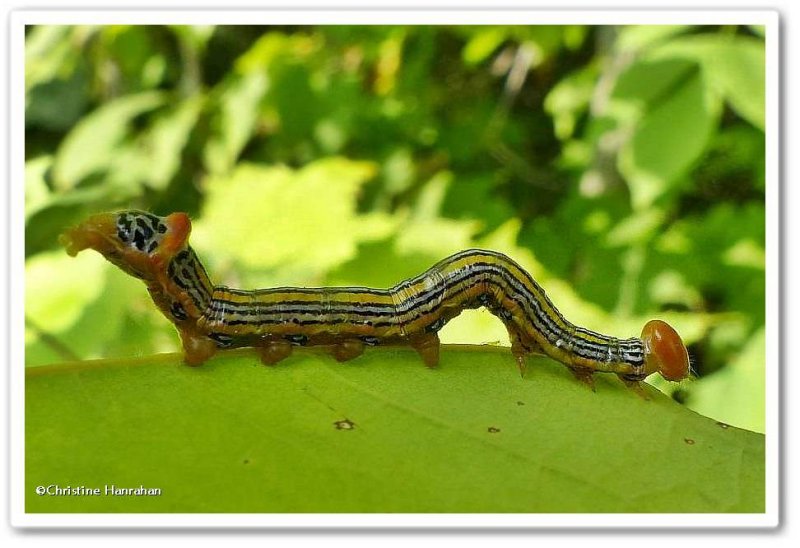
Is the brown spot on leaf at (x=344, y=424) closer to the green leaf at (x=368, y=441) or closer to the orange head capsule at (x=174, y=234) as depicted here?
the green leaf at (x=368, y=441)

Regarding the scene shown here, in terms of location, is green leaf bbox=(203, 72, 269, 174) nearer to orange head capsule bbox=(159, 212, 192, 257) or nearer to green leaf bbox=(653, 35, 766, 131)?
orange head capsule bbox=(159, 212, 192, 257)

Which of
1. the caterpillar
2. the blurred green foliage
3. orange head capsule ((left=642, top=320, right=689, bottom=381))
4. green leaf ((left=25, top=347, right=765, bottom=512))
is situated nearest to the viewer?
green leaf ((left=25, top=347, right=765, bottom=512))

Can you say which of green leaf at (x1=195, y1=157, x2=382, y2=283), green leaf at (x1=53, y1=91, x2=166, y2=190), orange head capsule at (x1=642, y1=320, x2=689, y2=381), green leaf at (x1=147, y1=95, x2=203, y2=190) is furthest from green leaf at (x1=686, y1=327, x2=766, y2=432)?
green leaf at (x1=53, y1=91, x2=166, y2=190)

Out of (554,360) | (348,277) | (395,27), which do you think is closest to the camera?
(554,360)

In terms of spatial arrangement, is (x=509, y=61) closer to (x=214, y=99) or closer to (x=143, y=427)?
(x=214, y=99)

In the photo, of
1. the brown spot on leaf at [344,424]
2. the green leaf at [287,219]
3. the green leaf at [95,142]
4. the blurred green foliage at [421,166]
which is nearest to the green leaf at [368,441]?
the brown spot on leaf at [344,424]

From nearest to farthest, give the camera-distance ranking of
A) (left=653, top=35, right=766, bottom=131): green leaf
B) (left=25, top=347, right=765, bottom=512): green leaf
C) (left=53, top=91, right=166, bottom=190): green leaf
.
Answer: (left=25, top=347, right=765, bottom=512): green leaf < (left=653, top=35, right=766, bottom=131): green leaf < (left=53, top=91, right=166, bottom=190): green leaf
